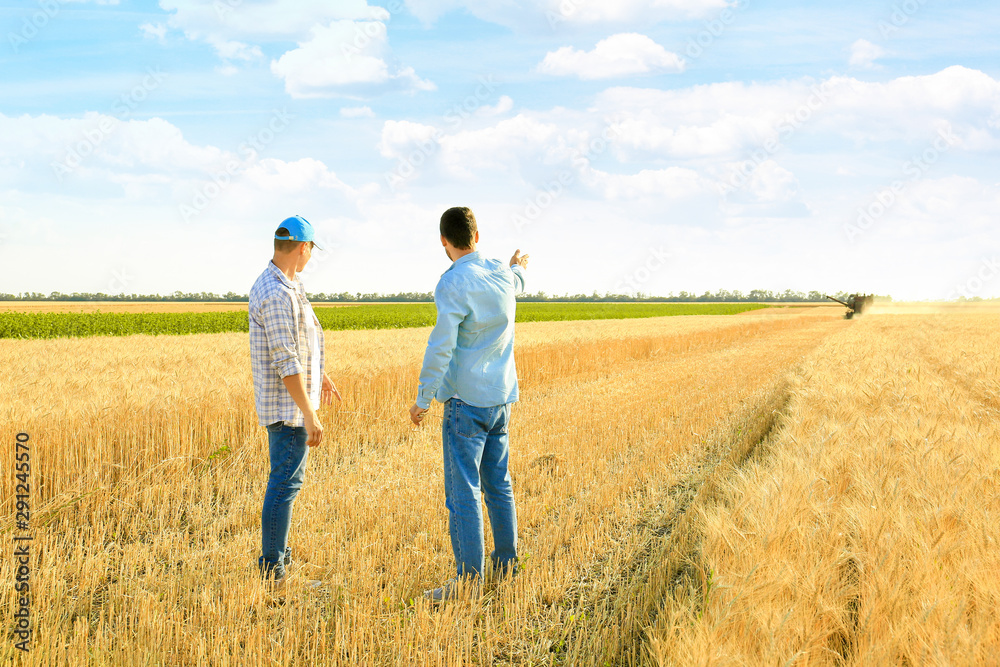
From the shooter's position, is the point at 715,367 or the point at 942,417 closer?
the point at 942,417

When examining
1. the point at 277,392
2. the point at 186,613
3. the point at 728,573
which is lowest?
the point at 186,613

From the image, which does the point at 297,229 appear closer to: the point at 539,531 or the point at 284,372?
the point at 284,372

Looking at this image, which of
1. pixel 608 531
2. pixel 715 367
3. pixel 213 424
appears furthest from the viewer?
pixel 715 367

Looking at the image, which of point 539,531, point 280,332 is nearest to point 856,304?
point 539,531

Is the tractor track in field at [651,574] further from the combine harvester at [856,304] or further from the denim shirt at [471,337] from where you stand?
the combine harvester at [856,304]

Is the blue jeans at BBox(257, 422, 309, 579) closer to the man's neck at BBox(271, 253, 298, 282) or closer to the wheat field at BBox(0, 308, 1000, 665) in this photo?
the wheat field at BBox(0, 308, 1000, 665)

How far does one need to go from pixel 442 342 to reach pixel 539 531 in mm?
2452

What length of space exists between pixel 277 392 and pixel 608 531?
3.14 metres

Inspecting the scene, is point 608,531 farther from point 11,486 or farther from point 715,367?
point 715,367

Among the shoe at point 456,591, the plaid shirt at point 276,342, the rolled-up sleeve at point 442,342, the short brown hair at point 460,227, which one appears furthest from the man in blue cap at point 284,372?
the shoe at point 456,591

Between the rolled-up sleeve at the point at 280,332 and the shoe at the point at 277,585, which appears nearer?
the rolled-up sleeve at the point at 280,332

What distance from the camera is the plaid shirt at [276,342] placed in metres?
3.52

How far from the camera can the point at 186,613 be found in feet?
12.6

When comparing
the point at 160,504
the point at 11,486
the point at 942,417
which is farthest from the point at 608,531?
the point at 11,486
